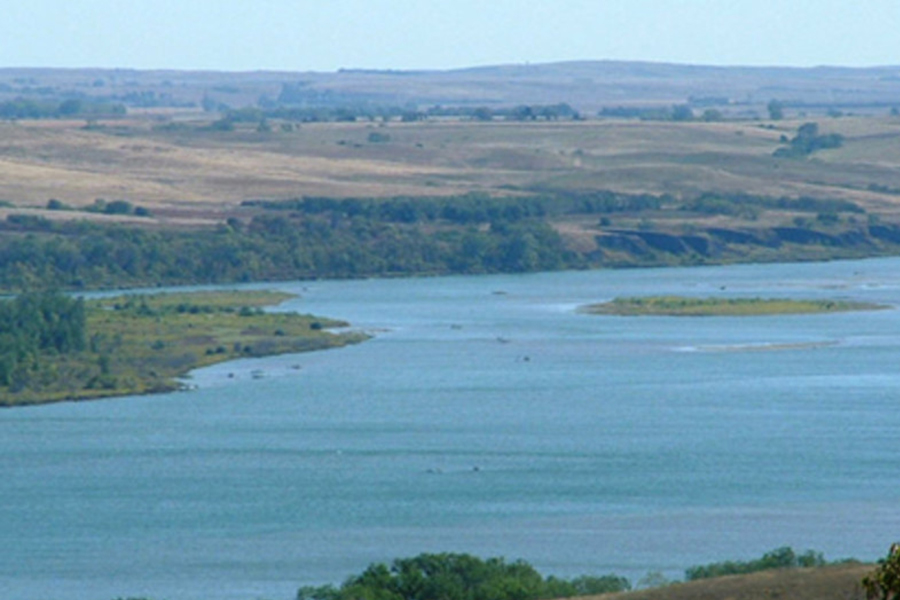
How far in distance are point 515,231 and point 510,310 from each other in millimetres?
15922

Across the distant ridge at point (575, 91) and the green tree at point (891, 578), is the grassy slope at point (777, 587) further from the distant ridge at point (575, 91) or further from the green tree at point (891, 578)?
the distant ridge at point (575, 91)

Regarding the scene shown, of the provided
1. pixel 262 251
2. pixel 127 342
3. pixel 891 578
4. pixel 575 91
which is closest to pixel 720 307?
pixel 127 342

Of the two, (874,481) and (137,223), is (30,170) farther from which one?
(874,481)

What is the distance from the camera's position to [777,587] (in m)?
17.6

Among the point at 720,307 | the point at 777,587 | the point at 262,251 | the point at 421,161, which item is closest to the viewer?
the point at 777,587

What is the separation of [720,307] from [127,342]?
1455 centimetres

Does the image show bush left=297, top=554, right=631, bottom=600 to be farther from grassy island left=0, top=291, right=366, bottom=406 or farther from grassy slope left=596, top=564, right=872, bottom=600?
grassy island left=0, top=291, right=366, bottom=406

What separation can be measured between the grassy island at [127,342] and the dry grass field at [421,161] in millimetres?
22688

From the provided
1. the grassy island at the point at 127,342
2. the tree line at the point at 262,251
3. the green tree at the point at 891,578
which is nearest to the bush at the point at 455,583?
the green tree at the point at 891,578

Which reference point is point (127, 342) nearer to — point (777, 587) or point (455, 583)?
point (455, 583)

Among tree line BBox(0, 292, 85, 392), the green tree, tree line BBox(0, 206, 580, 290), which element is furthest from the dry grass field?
the green tree

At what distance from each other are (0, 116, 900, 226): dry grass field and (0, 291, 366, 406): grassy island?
22.7m

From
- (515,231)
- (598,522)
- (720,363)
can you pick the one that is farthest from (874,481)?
(515,231)

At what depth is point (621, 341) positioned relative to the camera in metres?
47.6
